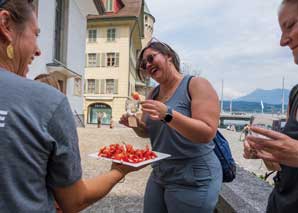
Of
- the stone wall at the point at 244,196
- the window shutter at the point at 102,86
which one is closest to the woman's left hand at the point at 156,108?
the stone wall at the point at 244,196

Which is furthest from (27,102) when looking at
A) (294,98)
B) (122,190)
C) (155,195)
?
(122,190)

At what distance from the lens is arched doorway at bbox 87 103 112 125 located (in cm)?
3097

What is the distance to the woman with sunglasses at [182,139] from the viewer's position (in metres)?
1.69

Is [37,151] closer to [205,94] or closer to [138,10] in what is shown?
[205,94]

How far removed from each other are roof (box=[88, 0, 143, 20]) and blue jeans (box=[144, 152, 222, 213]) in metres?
27.6

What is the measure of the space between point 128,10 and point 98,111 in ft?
36.4

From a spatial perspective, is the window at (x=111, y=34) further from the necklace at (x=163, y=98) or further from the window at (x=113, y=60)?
the necklace at (x=163, y=98)

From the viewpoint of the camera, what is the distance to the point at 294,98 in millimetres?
1422

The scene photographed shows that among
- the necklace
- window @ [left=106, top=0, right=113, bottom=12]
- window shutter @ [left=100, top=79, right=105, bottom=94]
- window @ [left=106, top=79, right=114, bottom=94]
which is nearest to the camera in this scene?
the necklace

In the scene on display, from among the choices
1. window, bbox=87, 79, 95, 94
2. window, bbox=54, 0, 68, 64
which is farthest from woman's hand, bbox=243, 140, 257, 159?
window, bbox=87, 79, 95, 94

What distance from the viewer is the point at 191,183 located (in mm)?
1747

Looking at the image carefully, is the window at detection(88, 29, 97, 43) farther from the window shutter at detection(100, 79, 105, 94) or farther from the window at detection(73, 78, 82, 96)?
the window at detection(73, 78, 82, 96)

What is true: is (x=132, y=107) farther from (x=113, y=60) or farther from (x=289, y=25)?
(x=113, y=60)

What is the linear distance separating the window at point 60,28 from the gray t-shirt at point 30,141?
39.4 feet
